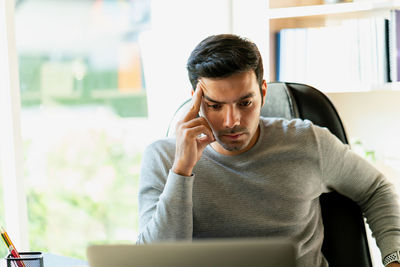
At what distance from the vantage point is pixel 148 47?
8.45ft

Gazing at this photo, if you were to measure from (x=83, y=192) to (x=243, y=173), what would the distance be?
9.00 feet

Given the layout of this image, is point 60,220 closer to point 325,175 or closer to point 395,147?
point 395,147

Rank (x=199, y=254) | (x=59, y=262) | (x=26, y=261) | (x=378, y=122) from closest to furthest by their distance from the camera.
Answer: (x=199, y=254) → (x=26, y=261) → (x=59, y=262) → (x=378, y=122)

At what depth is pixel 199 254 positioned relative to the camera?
0.80m

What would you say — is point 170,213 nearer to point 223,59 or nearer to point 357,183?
point 223,59

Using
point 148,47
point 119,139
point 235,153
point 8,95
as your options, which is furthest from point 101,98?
point 235,153

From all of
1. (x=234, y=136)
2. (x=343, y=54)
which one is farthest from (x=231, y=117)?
(x=343, y=54)

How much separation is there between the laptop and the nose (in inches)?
28.1

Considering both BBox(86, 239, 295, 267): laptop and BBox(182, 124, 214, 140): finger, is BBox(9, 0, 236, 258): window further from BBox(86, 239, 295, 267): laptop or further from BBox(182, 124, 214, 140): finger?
BBox(86, 239, 295, 267): laptop

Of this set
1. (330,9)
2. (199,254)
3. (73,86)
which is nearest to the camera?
(199,254)

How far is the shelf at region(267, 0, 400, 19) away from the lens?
2.22 m

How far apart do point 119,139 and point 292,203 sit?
274cm

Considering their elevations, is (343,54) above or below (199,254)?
above

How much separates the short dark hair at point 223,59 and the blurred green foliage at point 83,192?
8.69 ft
